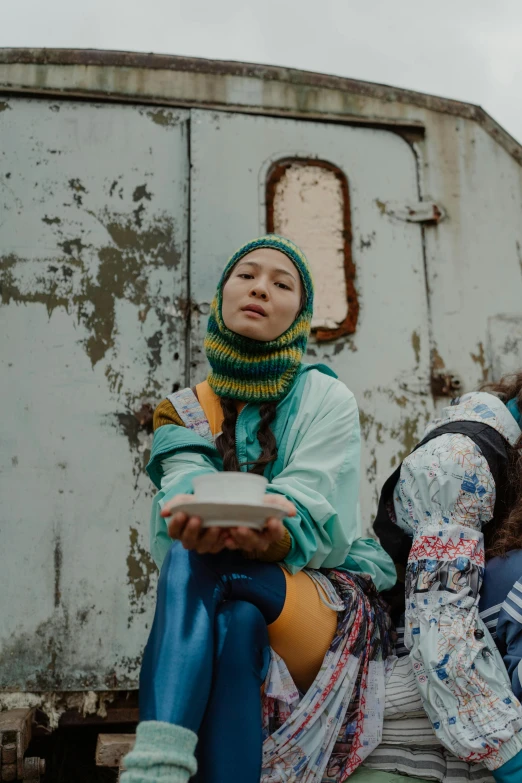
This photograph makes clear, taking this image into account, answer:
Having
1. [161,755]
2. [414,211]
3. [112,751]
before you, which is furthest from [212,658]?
[414,211]

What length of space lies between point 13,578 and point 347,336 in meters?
1.65

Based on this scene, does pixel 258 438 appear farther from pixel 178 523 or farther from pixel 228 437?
pixel 178 523

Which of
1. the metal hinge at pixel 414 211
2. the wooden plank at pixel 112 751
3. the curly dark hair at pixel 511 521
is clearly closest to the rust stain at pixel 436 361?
the metal hinge at pixel 414 211

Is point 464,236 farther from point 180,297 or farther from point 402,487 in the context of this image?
point 402,487

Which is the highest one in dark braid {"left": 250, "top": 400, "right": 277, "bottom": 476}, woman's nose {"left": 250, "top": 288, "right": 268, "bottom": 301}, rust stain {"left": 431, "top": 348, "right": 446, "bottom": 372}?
rust stain {"left": 431, "top": 348, "right": 446, "bottom": 372}

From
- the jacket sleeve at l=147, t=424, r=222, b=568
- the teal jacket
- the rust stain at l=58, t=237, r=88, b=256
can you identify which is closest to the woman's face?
the teal jacket

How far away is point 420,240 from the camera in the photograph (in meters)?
3.46

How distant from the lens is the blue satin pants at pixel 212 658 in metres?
1.41

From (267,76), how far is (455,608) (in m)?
2.65

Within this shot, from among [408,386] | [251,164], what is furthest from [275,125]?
[408,386]

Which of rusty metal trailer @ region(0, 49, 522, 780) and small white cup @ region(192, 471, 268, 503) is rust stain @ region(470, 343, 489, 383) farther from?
small white cup @ region(192, 471, 268, 503)

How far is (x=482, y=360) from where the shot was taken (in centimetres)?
339

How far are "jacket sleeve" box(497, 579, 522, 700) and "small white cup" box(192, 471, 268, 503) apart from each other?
62 centimetres

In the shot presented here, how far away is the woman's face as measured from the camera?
6.89 ft
